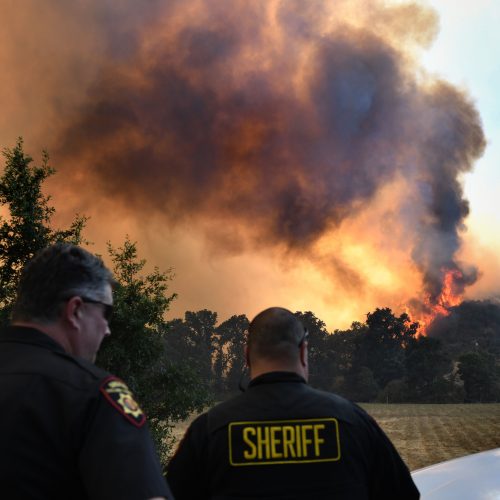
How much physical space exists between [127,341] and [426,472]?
22.0 m

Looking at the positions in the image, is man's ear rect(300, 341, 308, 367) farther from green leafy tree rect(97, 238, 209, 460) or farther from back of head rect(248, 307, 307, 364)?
green leafy tree rect(97, 238, 209, 460)

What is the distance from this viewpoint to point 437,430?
184 ft

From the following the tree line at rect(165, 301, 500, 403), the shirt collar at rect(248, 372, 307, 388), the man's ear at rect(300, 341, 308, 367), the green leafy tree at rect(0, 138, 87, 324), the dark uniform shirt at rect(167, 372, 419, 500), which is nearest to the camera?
the dark uniform shirt at rect(167, 372, 419, 500)

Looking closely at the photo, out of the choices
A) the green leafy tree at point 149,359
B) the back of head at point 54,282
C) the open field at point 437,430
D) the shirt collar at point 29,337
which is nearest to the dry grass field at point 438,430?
the open field at point 437,430

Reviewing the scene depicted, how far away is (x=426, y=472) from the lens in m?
3.59

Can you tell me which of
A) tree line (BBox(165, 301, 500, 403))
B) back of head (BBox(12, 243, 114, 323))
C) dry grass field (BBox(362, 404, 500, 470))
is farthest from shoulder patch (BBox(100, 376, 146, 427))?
tree line (BBox(165, 301, 500, 403))

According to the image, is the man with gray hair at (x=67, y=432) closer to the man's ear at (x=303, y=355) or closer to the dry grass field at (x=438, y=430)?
the man's ear at (x=303, y=355)

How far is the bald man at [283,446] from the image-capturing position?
94.1 inches

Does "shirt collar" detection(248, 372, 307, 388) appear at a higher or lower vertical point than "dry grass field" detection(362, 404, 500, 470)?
lower

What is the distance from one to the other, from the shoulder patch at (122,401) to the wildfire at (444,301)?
16391cm

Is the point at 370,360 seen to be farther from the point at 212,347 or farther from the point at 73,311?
the point at 73,311

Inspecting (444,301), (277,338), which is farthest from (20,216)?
(444,301)

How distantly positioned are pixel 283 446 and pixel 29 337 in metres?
1.31

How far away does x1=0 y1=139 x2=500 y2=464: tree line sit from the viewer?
2264 centimetres
